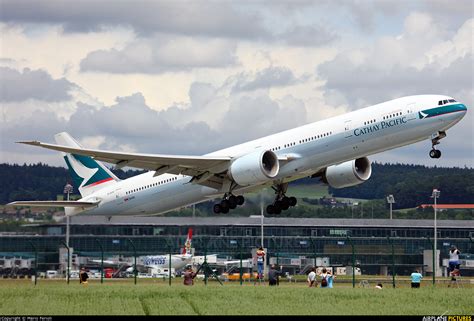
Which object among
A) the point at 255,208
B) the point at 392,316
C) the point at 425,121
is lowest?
the point at 392,316

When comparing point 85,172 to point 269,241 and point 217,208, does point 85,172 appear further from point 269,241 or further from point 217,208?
point 269,241

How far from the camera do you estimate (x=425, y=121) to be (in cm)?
4681

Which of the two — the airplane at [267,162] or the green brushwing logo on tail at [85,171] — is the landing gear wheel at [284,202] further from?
the green brushwing logo on tail at [85,171]

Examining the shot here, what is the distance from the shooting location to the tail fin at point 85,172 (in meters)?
61.5

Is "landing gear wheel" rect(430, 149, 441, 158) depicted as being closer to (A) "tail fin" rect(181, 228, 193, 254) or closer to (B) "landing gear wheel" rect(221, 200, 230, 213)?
(B) "landing gear wheel" rect(221, 200, 230, 213)

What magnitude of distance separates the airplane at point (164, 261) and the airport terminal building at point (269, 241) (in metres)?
0.64

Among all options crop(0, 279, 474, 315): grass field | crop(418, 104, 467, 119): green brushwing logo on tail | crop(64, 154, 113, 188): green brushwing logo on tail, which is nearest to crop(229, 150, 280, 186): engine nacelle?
crop(418, 104, 467, 119): green brushwing logo on tail

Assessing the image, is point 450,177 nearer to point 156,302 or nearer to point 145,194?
point 145,194

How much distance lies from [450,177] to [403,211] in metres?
6.70

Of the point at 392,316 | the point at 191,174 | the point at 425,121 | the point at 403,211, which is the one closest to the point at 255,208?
the point at 191,174

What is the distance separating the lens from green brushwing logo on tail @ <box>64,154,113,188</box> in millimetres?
61594

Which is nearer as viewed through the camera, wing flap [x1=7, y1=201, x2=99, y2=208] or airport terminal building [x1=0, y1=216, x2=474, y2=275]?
airport terminal building [x1=0, y1=216, x2=474, y2=275]

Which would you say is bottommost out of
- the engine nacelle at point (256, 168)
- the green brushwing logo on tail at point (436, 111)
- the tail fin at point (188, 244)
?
the tail fin at point (188, 244)

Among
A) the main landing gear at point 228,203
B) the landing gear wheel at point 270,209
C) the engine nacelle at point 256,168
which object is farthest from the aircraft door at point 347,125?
the landing gear wheel at point 270,209
